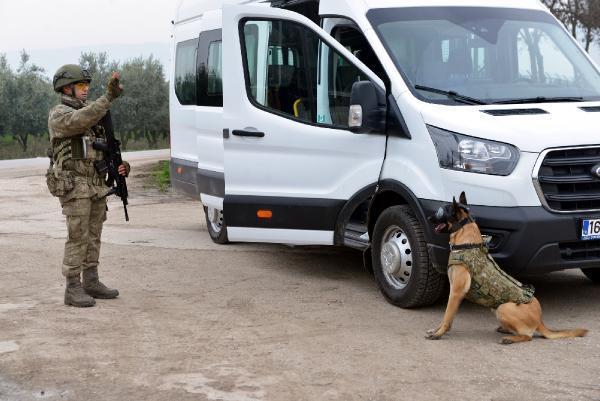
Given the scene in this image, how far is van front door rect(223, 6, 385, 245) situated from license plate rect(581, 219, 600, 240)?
1.67 m

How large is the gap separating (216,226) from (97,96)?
110 feet

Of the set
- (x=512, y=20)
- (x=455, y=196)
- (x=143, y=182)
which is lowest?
(x=143, y=182)

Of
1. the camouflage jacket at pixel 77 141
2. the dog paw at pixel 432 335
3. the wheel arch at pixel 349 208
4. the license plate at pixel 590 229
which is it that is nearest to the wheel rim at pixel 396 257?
the wheel arch at pixel 349 208

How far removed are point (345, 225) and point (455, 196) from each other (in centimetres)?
132

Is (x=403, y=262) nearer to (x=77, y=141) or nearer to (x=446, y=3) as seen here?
(x=446, y=3)

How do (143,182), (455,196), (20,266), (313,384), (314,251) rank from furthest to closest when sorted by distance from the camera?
(143,182) → (314,251) → (20,266) → (455,196) → (313,384)

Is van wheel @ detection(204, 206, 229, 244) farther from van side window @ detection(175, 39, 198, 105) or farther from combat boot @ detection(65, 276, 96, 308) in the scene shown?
combat boot @ detection(65, 276, 96, 308)

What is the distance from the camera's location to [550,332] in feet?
19.8

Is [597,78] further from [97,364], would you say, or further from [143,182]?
[143,182]

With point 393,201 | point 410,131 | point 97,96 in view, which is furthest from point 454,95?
point 97,96

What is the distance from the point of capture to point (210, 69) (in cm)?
1044

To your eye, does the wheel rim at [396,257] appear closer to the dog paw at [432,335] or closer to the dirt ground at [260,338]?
the dirt ground at [260,338]

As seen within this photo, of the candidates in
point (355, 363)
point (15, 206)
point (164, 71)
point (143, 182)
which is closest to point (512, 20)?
point (355, 363)

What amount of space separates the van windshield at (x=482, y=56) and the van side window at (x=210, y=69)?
304 cm
